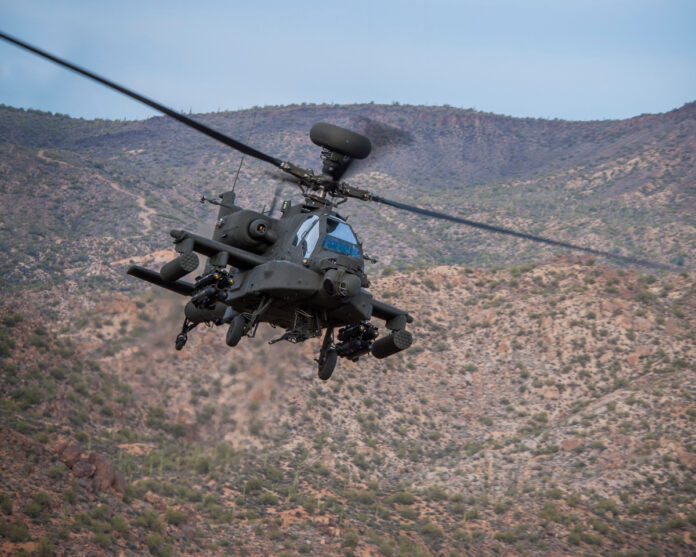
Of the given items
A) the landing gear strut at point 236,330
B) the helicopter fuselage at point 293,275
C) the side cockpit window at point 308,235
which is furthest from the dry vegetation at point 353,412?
the landing gear strut at point 236,330

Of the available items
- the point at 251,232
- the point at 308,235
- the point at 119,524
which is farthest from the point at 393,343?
the point at 119,524

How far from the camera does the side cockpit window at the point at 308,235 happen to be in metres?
20.8

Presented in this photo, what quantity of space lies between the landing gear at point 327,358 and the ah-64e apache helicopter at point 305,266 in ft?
0.09

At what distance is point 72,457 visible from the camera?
1558 inches

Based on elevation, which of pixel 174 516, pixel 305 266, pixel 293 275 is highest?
pixel 305 266

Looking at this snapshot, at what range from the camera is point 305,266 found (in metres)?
20.4

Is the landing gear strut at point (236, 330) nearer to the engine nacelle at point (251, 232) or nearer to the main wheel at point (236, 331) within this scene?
the main wheel at point (236, 331)

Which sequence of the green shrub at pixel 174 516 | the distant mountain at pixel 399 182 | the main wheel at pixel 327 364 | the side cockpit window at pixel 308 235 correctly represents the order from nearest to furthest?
the side cockpit window at pixel 308 235 → the main wheel at pixel 327 364 → the green shrub at pixel 174 516 → the distant mountain at pixel 399 182

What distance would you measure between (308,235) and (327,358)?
10.4 feet

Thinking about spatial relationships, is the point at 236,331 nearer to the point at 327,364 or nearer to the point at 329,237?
the point at 327,364

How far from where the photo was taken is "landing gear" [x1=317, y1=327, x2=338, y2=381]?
854 inches

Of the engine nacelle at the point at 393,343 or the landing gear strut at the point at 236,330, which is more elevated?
the engine nacelle at the point at 393,343

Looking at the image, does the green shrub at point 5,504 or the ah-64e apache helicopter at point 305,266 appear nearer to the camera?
the ah-64e apache helicopter at point 305,266

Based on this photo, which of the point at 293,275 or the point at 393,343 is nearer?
the point at 293,275
